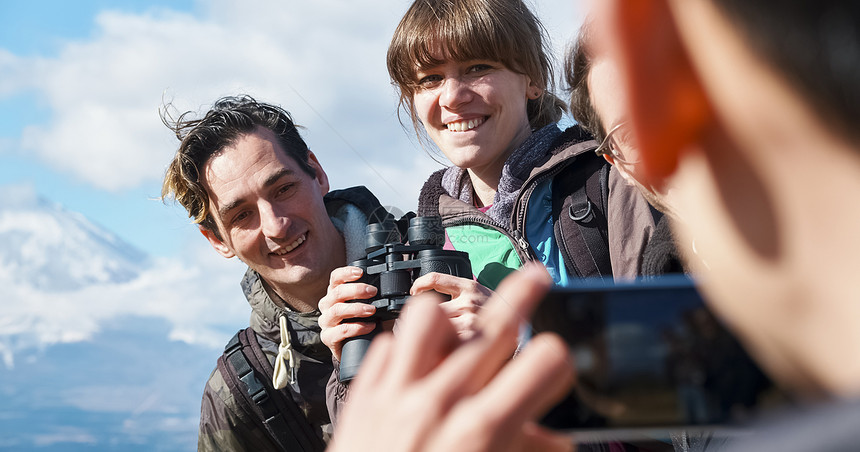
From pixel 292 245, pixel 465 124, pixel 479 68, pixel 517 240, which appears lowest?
pixel 517 240

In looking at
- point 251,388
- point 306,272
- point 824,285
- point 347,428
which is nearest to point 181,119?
point 306,272

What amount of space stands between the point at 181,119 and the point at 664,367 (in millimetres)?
3913

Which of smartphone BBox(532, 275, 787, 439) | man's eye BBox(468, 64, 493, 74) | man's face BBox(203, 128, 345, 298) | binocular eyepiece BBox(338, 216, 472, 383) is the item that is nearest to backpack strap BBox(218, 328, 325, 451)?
man's face BBox(203, 128, 345, 298)

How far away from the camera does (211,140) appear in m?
3.95

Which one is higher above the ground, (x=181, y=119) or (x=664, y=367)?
(x=181, y=119)

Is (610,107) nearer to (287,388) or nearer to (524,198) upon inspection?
(524,198)

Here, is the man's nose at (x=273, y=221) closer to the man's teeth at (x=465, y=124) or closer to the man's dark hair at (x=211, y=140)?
the man's dark hair at (x=211, y=140)

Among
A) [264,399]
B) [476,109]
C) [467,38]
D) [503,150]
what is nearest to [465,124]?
[476,109]

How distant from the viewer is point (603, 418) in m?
0.64

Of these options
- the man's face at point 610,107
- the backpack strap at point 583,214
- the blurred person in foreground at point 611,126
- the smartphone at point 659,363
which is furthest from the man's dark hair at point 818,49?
the backpack strap at point 583,214

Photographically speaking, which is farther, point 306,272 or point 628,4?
point 306,272

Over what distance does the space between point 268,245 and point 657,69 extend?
3.42m

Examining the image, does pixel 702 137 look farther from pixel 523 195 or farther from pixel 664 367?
pixel 523 195

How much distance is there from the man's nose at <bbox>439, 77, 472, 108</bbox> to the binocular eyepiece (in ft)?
1.81
